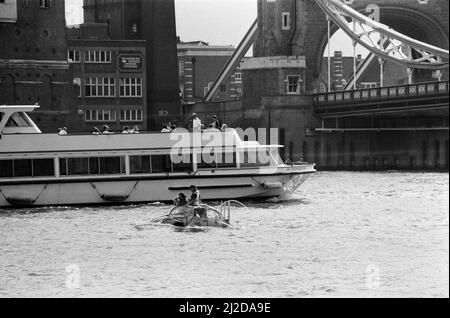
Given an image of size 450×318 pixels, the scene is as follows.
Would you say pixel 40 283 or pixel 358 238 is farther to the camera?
pixel 358 238

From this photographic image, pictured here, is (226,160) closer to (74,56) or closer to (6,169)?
(6,169)

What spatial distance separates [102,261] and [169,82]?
59478 millimetres

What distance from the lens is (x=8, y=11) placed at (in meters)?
78.4

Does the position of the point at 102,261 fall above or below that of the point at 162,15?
below

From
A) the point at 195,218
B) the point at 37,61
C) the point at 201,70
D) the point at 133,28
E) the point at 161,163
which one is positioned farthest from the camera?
the point at 201,70

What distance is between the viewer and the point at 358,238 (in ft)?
130

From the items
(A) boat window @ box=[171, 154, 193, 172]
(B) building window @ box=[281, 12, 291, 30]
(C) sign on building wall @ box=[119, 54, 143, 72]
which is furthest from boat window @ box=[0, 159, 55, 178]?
(B) building window @ box=[281, 12, 291, 30]

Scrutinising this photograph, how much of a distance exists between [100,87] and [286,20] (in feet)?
52.0

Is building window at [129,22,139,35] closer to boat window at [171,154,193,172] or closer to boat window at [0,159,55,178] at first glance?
boat window at [171,154,193,172]

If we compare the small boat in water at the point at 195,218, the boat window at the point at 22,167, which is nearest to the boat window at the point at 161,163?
the boat window at the point at 22,167

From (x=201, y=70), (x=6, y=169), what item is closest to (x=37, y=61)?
(x=6, y=169)

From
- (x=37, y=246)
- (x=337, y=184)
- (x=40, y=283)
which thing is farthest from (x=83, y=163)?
(x=337, y=184)

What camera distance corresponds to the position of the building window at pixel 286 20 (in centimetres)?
9750
